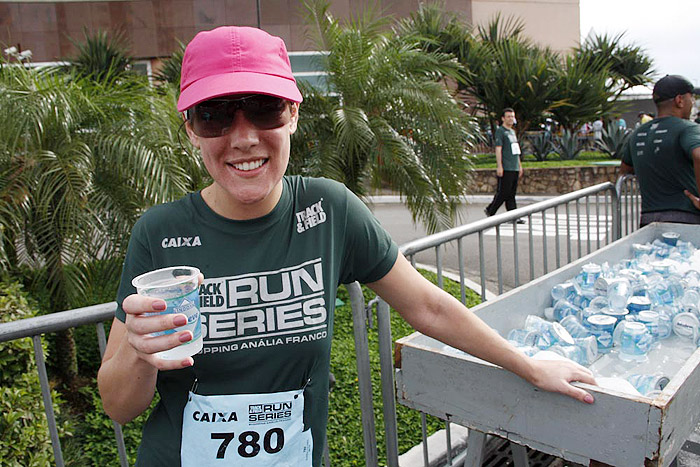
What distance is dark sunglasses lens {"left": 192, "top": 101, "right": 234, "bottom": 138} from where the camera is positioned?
1392 mm

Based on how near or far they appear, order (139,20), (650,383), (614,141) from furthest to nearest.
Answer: (139,20) → (614,141) → (650,383)

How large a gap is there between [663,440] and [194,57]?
1.57m

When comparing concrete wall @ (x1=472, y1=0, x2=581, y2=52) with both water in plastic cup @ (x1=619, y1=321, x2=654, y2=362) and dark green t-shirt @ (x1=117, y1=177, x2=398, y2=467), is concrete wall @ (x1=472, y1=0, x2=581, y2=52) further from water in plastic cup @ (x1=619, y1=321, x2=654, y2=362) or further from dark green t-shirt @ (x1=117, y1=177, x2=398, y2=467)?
dark green t-shirt @ (x1=117, y1=177, x2=398, y2=467)

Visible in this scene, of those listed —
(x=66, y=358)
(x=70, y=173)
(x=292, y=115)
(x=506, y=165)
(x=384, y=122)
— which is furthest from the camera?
(x=506, y=165)

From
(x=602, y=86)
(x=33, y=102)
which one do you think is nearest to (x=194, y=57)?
(x=33, y=102)

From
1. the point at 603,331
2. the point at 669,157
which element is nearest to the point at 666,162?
the point at 669,157

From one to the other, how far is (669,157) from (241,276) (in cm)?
422

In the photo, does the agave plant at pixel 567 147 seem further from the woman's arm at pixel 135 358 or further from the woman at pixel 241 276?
the woman's arm at pixel 135 358

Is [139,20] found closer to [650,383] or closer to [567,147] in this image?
[567,147]

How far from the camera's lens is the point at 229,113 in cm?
141

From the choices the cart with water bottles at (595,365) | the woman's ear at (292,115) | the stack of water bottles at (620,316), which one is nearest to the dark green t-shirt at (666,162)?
the cart with water bottles at (595,365)

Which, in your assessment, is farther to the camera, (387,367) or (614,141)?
(614,141)

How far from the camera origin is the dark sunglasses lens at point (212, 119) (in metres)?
1.39

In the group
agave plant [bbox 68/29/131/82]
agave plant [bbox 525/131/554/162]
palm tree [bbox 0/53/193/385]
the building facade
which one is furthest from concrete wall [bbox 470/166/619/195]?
agave plant [bbox 68/29/131/82]
